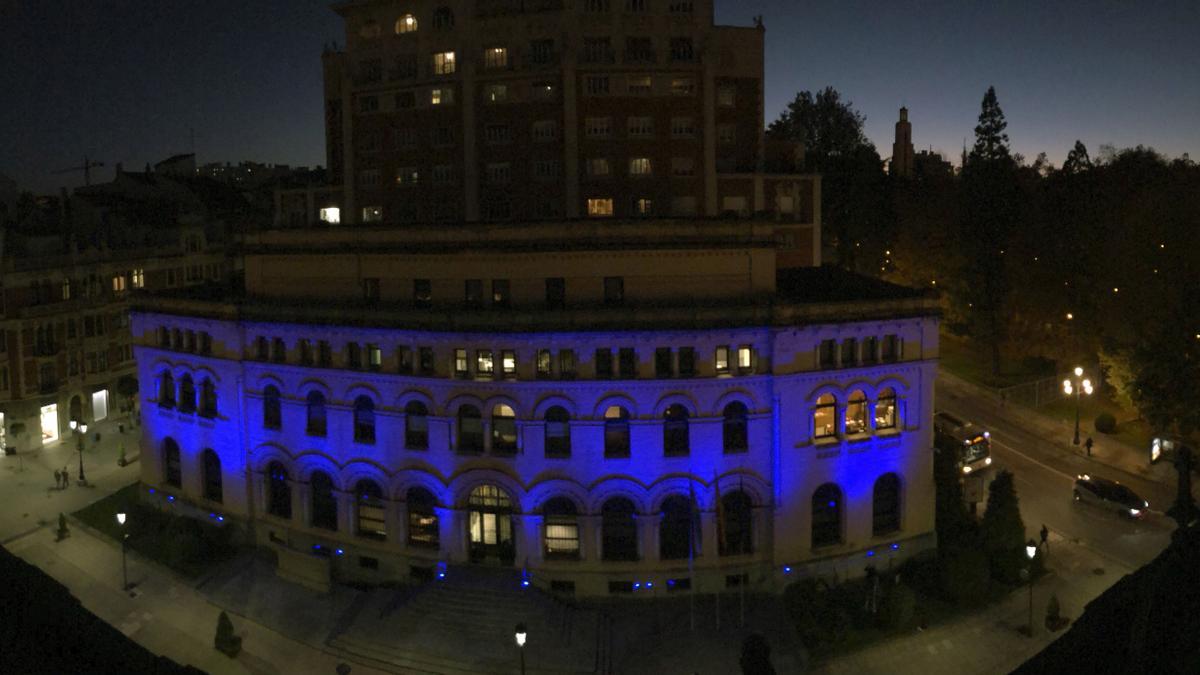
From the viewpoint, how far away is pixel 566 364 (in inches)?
1513

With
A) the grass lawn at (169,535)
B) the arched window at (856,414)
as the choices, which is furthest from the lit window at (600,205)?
the grass lawn at (169,535)

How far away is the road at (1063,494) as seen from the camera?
44.5 meters

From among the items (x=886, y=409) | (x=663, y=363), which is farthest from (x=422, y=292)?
(x=886, y=409)

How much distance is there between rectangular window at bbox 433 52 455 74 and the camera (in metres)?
62.6

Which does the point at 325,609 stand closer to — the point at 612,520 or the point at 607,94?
the point at 612,520

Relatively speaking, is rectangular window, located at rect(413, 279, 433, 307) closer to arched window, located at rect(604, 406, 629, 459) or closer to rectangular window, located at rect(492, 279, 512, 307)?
rectangular window, located at rect(492, 279, 512, 307)

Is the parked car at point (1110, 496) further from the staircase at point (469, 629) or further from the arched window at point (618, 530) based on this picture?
the staircase at point (469, 629)

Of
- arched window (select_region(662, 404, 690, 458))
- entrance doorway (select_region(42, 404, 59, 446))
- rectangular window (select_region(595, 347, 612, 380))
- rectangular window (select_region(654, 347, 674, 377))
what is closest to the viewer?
rectangular window (select_region(595, 347, 612, 380))

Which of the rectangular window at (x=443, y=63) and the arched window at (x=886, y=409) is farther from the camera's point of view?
the rectangular window at (x=443, y=63)

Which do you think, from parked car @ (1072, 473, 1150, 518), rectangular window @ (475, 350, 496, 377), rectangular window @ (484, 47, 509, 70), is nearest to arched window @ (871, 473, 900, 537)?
parked car @ (1072, 473, 1150, 518)

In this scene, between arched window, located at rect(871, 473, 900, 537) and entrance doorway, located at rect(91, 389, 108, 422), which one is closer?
arched window, located at rect(871, 473, 900, 537)

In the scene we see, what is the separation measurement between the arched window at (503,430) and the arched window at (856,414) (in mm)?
14343

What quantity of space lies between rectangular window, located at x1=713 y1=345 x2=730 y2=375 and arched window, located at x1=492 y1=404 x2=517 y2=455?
8.67 m

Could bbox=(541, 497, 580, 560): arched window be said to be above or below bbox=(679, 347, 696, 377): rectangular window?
below
